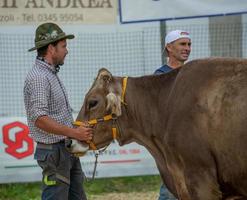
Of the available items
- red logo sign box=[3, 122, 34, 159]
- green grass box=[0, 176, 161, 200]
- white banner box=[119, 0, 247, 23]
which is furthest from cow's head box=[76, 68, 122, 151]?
white banner box=[119, 0, 247, 23]

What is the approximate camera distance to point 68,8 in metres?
10.5

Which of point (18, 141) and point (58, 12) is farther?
point (58, 12)

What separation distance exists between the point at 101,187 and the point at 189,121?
15.7 ft

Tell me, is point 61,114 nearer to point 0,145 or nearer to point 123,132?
point 123,132

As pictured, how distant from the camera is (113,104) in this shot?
598 cm

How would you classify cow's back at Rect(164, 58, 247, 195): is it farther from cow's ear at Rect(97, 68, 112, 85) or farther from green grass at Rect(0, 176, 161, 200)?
green grass at Rect(0, 176, 161, 200)

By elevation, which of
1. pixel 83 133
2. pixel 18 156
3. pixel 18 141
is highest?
pixel 83 133

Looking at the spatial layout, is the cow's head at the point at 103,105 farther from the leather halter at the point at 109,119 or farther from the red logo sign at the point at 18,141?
the red logo sign at the point at 18,141

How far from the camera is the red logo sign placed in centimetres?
998

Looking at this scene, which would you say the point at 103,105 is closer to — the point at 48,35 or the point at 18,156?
the point at 48,35

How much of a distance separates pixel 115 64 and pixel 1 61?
5.49 ft

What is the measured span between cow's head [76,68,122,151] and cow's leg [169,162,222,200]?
0.72 m

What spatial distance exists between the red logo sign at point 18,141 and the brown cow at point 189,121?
3.97 m

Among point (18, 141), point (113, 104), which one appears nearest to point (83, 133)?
point (113, 104)
